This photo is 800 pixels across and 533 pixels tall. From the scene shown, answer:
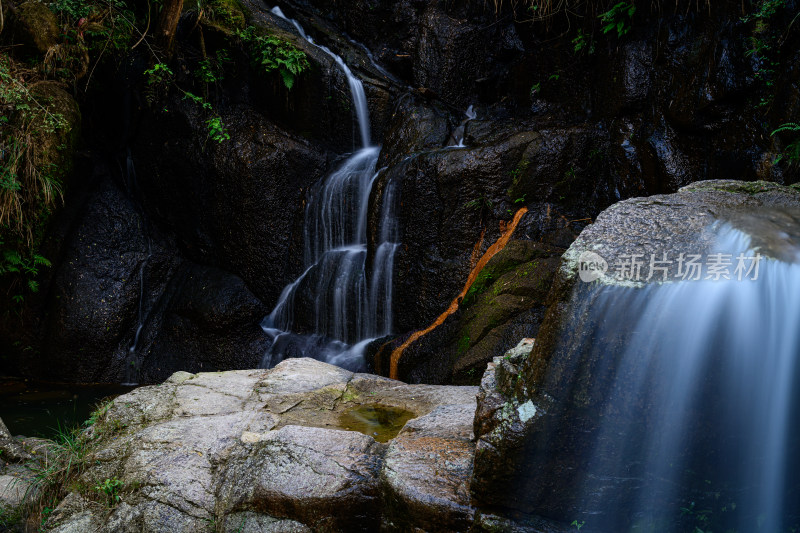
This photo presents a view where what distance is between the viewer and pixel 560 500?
225 cm

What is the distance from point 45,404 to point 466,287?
5604 millimetres

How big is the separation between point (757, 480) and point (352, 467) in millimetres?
1869

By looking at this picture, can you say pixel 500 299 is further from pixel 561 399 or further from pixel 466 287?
pixel 561 399

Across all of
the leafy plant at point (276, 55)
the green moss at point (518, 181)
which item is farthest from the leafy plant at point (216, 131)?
the green moss at point (518, 181)

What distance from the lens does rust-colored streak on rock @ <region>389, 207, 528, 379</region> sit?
5887 mm

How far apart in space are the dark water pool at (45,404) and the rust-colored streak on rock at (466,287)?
332 centimetres

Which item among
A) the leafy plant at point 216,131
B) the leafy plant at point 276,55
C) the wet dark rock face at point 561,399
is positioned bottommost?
the wet dark rock face at point 561,399

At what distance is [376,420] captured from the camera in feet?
12.2

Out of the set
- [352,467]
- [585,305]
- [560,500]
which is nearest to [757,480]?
[560,500]

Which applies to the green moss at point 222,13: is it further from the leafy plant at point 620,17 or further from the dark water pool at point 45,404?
the dark water pool at point 45,404

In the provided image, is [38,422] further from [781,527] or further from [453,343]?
[781,527]

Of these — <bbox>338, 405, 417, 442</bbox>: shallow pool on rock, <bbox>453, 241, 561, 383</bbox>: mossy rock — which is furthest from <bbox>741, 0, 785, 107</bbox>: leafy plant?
<bbox>338, 405, 417, 442</bbox>: shallow pool on rock

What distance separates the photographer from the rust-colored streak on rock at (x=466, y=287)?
5887 millimetres

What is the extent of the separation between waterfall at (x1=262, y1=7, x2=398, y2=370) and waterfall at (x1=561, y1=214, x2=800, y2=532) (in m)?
4.55
